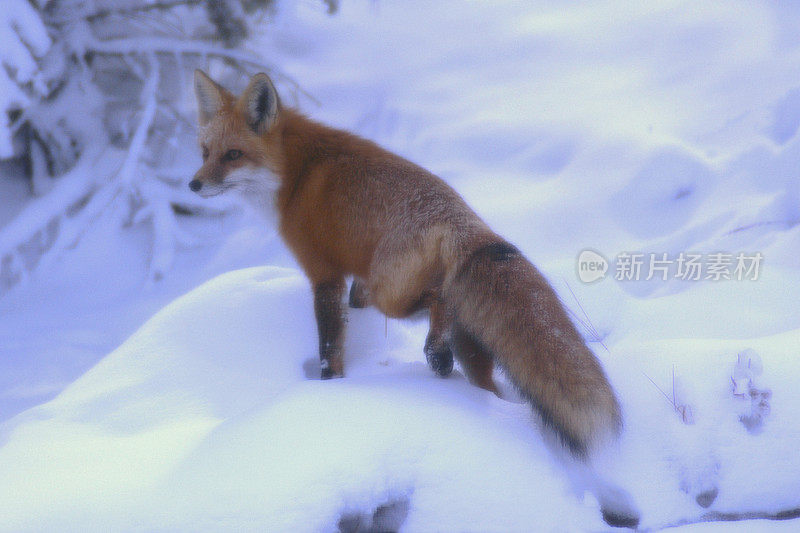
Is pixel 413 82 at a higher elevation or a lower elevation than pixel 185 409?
higher

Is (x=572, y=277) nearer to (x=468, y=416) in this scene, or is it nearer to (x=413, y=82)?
(x=468, y=416)

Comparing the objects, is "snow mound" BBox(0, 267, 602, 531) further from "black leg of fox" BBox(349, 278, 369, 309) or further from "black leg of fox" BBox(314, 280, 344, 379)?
"black leg of fox" BBox(349, 278, 369, 309)

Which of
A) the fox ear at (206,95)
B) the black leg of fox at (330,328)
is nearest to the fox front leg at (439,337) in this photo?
the black leg of fox at (330,328)

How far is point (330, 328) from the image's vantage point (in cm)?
158


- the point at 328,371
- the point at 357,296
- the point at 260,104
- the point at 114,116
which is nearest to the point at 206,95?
the point at 260,104

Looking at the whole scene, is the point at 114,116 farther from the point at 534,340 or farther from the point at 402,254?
the point at 534,340

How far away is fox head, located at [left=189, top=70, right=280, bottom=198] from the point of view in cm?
165

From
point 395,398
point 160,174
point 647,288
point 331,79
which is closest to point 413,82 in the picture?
point 331,79

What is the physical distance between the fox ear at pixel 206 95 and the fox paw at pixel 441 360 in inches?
35.2

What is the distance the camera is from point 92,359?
278cm

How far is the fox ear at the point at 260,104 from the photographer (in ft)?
5.38

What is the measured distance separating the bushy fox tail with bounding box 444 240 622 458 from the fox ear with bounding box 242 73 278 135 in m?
0.67

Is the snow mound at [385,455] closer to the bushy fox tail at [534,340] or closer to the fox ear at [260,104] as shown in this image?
the bushy fox tail at [534,340]

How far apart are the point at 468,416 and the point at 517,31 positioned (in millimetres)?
3891
